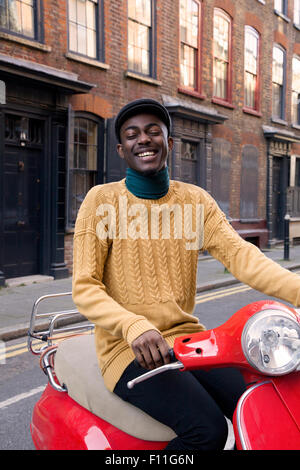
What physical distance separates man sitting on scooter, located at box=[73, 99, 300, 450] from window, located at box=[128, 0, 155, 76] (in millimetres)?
10449

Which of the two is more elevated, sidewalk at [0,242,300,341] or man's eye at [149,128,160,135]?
man's eye at [149,128,160,135]

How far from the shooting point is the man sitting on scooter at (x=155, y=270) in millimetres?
1817

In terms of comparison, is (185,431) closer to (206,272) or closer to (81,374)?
(81,374)

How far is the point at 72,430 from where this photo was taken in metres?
2.01

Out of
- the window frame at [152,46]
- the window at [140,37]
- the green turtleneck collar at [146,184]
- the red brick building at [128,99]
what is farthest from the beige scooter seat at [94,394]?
the window frame at [152,46]

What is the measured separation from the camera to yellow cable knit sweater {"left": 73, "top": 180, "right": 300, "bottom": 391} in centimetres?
200

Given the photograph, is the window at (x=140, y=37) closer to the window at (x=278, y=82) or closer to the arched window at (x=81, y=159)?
the arched window at (x=81, y=159)

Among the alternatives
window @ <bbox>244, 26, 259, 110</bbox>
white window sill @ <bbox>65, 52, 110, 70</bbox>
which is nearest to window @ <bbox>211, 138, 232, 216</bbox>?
window @ <bbox>244, 26, 259, 110</bbox>

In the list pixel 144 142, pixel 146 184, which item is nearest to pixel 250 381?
pixel 146 184

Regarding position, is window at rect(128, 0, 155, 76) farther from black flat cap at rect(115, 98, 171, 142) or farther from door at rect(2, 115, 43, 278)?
black flat cap at rect(115, 98, 171, 142)

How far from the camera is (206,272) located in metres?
11.4

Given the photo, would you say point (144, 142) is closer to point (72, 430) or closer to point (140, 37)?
point (72, 430)

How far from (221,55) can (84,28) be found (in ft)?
19.3

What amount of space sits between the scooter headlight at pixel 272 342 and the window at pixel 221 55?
47.4ft
